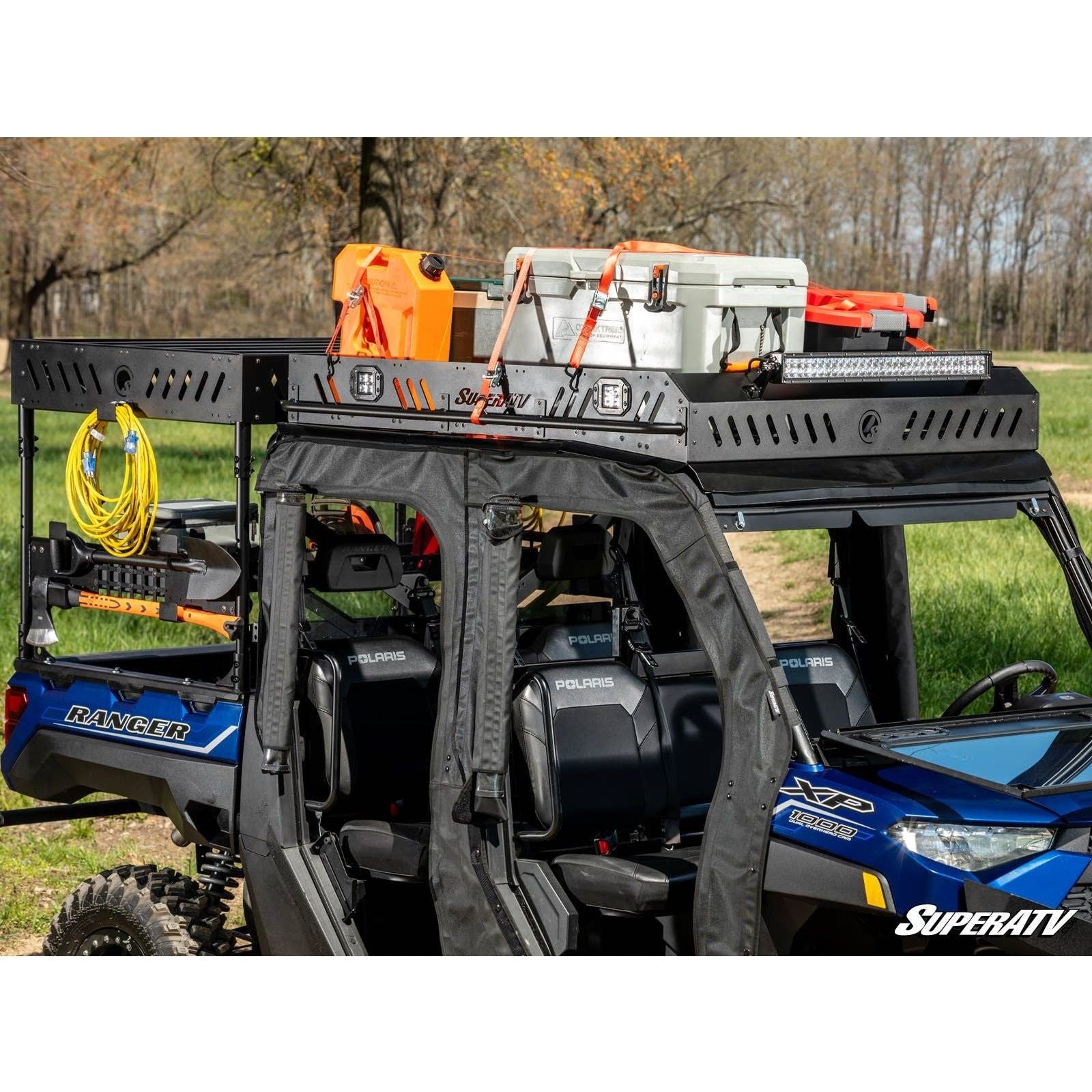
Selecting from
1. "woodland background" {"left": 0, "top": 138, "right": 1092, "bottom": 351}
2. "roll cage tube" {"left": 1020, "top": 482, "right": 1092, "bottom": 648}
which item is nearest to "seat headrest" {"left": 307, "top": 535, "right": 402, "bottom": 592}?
"roll cage tube" {"left": 1020, "top": 482, "right": 1092, "bottom": 648}

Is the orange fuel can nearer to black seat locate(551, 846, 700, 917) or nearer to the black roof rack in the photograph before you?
the black roof rack

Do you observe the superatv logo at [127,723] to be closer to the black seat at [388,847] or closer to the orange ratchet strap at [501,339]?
the black seat at [388,847]

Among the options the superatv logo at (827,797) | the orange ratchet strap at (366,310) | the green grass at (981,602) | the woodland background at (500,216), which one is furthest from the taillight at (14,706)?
the woodland background at (500,216)

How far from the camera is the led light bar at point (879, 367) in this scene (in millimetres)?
4074

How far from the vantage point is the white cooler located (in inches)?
169

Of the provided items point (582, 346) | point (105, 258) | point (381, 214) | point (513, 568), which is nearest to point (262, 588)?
point (513, 568)

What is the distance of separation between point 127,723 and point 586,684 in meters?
1.57

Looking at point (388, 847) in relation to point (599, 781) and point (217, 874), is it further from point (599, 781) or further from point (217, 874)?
point (217, 874)

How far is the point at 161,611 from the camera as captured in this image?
215 inches

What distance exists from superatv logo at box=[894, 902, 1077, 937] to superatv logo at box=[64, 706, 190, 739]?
233 centimetres

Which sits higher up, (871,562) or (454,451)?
(454,451)

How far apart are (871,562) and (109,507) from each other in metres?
2.48

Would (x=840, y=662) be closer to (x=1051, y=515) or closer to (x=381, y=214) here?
(x=1051, y=515)

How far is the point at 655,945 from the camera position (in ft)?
15.7
